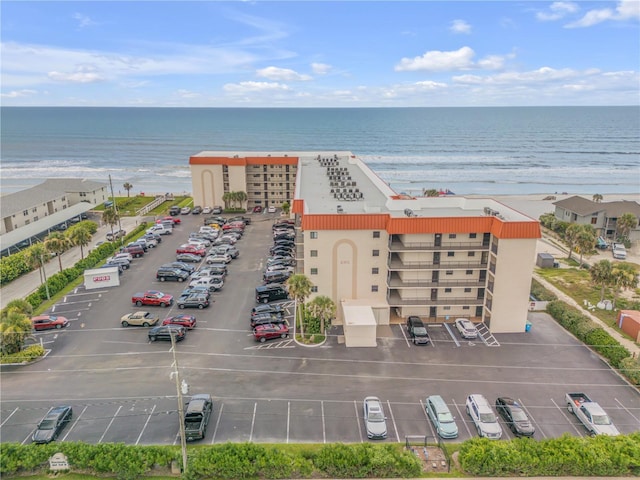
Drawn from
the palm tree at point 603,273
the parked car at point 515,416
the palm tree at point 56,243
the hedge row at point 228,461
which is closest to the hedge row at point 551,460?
the parked car at point 515,416

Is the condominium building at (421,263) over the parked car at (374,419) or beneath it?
over

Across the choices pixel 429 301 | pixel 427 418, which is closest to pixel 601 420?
pixel 427 418

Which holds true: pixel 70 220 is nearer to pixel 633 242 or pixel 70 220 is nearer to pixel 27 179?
pixel 27 179

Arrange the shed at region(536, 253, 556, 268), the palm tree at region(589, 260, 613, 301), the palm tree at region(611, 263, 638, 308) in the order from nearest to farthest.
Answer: the palm tree at region(611, 263, 638, 308) < the palm tree at region(589, 260, 613, 301) < the shed at region(536, 253, 556, 268)

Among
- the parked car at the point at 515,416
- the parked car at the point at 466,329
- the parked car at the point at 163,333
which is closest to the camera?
the parked car at the point at 515,416

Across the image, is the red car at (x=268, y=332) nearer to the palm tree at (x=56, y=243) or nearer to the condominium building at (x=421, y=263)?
the condominium building at (x=421, y=263)

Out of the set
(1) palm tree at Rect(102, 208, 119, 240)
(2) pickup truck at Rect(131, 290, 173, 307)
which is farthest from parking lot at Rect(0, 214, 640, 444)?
(1) palm tree at Rect(102, 208, 119, 240)

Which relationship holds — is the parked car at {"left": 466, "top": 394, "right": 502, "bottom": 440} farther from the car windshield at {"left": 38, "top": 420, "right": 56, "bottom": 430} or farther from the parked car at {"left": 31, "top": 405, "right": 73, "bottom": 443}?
the car windshield at {"left": 38, "top": 420, "right": 56, "bottom": 430}
